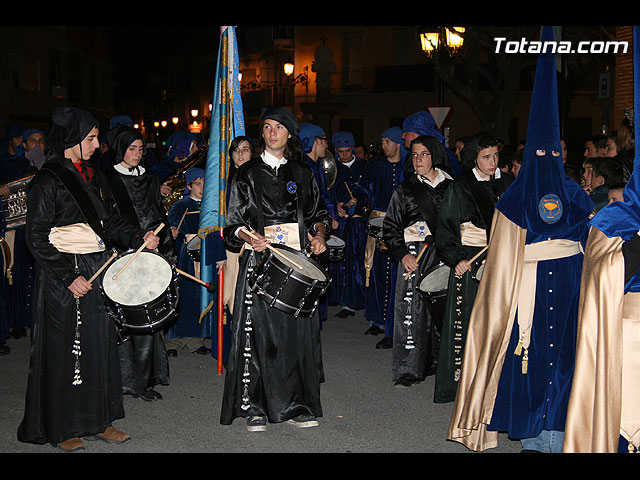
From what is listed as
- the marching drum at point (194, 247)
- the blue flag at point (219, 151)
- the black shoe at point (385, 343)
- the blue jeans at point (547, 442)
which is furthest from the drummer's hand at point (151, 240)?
the black shoe at point (385, 343)

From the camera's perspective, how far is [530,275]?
497cm

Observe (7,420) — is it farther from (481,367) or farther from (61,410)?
(481,367)

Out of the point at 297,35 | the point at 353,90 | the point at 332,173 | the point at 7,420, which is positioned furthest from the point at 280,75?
the point at 7,420

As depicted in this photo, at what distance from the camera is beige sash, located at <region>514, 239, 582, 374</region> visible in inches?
194

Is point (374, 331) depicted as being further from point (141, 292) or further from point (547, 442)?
point (141, 292)

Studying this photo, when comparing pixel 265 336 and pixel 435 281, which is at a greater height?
pixel 435 281

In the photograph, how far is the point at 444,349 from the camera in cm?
635

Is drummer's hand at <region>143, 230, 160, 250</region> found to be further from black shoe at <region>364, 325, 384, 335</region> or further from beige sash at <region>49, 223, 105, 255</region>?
black shoe at <region>364, 325, 384, 335</region>

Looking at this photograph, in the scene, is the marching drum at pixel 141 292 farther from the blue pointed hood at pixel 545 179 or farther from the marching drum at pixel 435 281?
the blue pointed hood at pixel 545 179

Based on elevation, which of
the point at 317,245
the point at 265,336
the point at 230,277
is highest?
the point at 317,245

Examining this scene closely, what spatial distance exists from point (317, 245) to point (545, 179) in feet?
5.83

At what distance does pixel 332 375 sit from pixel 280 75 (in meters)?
39.3

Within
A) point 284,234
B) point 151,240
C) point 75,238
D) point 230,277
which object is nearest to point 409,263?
point 284,234

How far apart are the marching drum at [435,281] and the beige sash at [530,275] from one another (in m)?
1.54
